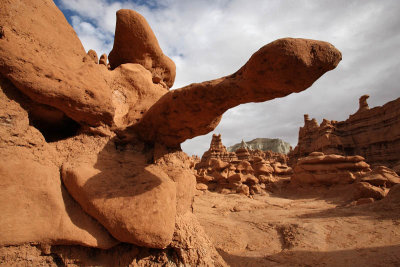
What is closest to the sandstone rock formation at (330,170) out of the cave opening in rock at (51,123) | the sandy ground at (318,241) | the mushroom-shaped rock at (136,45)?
the sandy ground at (318,241)

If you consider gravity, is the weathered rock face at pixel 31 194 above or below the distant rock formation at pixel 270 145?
below

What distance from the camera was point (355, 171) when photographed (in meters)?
10.4

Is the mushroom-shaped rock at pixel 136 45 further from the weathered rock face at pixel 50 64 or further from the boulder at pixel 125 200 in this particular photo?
the boulder at pixel 125 200

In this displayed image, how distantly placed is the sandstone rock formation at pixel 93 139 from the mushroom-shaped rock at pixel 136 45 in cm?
151

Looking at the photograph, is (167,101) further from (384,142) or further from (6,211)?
(384,142)

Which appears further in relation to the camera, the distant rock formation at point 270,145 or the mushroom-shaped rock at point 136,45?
the distant rock formation at point 270,145

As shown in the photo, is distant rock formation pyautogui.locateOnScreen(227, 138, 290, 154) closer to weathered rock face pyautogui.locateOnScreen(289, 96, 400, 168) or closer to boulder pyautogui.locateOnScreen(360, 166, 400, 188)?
weathered rock face pyautogui.locateOnScreen(289, 96, 400, 168)

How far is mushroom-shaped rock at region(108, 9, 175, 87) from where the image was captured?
3.79m

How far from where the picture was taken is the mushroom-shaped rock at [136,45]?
12.4 feet

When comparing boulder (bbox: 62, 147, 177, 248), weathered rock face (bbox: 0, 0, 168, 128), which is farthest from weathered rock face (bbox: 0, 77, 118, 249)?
weathered rock face (bbox: 0, 0, 168, 128)

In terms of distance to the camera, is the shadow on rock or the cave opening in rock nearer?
the cave opening in rock

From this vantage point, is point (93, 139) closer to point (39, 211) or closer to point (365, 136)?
point (39, 211)

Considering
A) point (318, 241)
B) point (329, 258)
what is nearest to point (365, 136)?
point (318, 241)

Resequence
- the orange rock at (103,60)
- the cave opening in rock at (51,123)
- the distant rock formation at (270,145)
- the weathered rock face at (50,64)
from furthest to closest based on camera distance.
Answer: the distant rock formation at (270,145)
the orange rock at (103,60)
the cave opening in rock at (51,123)
the weathered rock face at (50,64)
